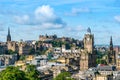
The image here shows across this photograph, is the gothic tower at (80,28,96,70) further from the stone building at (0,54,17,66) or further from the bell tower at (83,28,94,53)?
the stone building at (0,54,17,66)

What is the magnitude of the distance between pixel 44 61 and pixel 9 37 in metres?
65.2

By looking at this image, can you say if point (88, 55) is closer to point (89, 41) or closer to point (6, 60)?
point (89, 41)

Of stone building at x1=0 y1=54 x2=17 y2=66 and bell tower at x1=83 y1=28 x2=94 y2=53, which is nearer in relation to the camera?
bell tower at x1=83 y1=28 x2=94 y2=53


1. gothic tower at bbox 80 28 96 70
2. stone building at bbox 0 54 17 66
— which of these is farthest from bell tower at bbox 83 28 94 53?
stone building at bbox 0 54 17 66

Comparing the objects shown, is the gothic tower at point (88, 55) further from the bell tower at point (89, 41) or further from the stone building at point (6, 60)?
the stone building at point (6, 60)

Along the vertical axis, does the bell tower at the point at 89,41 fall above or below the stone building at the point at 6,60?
above

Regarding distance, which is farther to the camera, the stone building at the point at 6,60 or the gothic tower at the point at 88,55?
the stone building at the point at 6,60

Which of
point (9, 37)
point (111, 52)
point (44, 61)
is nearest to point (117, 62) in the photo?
point (111, 52)

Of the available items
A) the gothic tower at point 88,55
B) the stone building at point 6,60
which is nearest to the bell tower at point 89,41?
the gothic tower at point 88,55

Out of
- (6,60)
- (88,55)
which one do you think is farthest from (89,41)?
(6,60)

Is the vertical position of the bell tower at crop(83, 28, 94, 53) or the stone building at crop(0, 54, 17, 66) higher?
the bell tower at crop(83, 28, 94, 53)

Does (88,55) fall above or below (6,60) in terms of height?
above

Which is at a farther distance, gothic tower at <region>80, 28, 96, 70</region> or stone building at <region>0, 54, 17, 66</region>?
stone building at <region>0, 54, 17, 66</region>

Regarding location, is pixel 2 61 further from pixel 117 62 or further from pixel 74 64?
pixel 117 62
